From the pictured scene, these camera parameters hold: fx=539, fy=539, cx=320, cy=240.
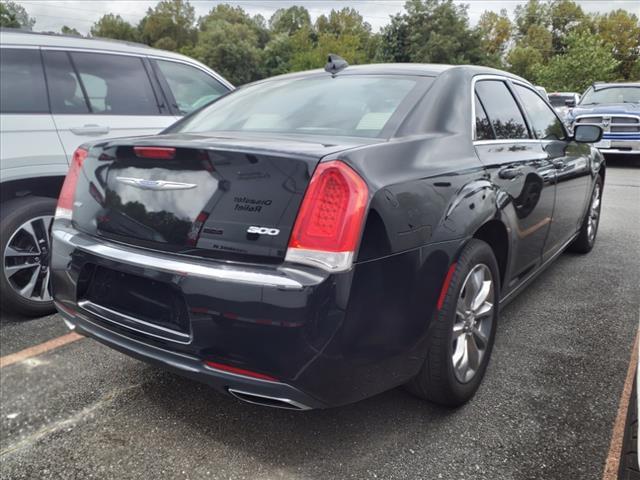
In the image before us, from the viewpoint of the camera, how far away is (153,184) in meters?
2.05

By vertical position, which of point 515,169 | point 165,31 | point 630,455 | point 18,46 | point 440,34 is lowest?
point 630,455

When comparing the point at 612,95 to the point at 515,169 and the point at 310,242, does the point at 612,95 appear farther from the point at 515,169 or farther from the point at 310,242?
the point at 310,242

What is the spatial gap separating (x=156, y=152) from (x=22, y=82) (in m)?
2.05

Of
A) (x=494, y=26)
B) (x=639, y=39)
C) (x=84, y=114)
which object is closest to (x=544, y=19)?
(x=494, y=26)

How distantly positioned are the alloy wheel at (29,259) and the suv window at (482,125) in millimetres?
2734

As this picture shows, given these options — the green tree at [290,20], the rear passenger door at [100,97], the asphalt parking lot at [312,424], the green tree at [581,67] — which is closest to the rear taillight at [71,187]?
the asphalt parking lot at [312,424]

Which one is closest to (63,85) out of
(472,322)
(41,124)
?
(41,124)

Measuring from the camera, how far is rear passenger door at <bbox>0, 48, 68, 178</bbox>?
3.33 metres

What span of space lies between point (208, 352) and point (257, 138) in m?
0.87

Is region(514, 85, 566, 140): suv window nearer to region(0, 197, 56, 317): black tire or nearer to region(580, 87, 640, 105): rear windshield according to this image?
region(0, 197, 56, 317): black tire

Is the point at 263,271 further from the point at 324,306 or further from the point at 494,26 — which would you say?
the point at 494,26

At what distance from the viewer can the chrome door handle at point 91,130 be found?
3.70m

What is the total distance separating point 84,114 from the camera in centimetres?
383

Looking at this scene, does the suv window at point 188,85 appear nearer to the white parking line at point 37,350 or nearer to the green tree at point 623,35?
the white parking line at point 37,350
